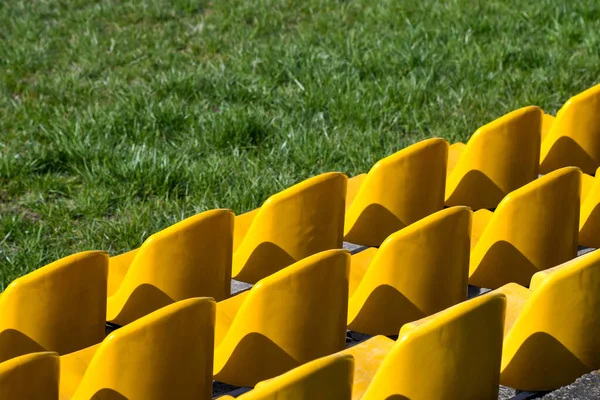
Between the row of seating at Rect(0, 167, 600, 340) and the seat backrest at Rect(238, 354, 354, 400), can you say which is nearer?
the seat backrest at Rect(238, 354, 354, 400)

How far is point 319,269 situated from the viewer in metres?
2.55

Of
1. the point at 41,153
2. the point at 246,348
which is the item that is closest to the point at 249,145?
the point at 41,153

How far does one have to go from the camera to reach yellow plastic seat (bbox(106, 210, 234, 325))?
291 cm

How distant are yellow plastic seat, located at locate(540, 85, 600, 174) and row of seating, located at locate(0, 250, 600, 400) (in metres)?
1.05

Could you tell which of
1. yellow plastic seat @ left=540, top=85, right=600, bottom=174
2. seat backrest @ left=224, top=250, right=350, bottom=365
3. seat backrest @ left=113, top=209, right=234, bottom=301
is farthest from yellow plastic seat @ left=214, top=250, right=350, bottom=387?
yellow plastic seat @ left=540, top=85, right=600, bottom=174

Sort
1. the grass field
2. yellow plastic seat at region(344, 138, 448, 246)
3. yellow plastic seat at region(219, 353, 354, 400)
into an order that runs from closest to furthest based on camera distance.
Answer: yellow plastic seat at region(219, 353, 354, 400), yellow plastic seat at region(344, 138, 448, 246), the grass field

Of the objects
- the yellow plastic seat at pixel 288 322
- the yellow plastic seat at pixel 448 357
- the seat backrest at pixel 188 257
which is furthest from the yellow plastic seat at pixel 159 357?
the seat backrest at pixel 188 257

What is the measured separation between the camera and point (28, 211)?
431 centimetres

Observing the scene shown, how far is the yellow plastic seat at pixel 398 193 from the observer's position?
326cm

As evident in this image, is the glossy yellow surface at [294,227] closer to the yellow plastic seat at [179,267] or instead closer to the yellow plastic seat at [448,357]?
the yellow plastic seat at [179,267]

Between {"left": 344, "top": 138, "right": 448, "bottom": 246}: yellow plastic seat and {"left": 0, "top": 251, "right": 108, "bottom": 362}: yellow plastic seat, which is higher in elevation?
{"left": 344, "top": 138, "right": 448, "bottom": 246}: yellow plastic seat

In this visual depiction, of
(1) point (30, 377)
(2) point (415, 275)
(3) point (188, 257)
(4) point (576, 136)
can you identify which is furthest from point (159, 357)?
(4) point (576, 136)

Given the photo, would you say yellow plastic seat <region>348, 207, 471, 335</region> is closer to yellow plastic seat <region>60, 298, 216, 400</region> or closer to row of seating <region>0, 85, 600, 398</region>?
row of seating <region>0, 85, 600, 398</region>

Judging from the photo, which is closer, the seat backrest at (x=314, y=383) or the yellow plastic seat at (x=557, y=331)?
the seat backrest at (x=314, y=383)
